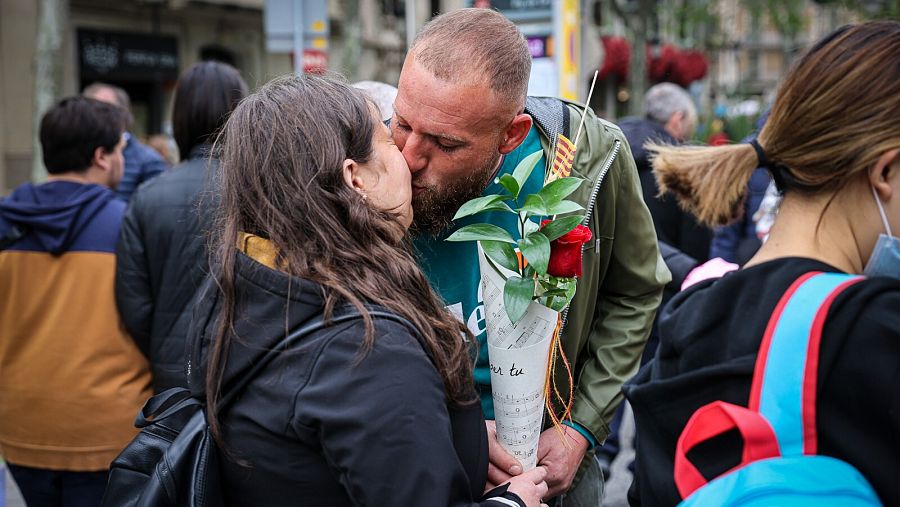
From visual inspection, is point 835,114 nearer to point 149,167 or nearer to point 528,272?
point 528,272

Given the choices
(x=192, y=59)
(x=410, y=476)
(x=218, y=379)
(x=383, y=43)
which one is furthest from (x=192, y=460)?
(x=383, y=43)

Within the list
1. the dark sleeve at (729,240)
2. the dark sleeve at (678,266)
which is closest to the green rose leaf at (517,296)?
the dark sleeve at (678,266)

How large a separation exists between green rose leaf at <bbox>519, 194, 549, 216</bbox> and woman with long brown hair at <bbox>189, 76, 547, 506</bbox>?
0.26m

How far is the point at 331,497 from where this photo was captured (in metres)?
1.63

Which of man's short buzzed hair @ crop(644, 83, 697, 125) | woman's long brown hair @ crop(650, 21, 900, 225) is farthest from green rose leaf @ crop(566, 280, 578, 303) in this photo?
man's short buzzed hair @ crop(644, 83, 697, 125)

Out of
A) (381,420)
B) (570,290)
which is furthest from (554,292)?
(381,420)

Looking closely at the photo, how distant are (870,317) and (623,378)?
122 cm

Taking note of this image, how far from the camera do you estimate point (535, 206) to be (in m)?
1.88

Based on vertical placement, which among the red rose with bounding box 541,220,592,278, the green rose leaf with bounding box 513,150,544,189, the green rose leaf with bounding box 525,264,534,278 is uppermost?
the green rose leaf with bounding box 513,150,544,189

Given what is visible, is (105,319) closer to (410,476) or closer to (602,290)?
(602,290)

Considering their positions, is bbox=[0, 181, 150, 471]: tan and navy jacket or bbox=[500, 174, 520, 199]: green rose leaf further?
bbox=[0, 181, 150, 471]: tan and navy jacket

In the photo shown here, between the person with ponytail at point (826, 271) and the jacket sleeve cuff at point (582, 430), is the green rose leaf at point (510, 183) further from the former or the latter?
the jacket sleeve cuff at point (582, 430)

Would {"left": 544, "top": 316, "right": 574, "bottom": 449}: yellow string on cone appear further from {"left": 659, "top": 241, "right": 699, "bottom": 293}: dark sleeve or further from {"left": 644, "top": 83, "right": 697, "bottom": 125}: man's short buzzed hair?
{"left": 644, "top": 83, "right": 697, "bottom": 125}: man's short buzzed hair

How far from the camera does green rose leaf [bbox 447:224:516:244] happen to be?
1.87m
